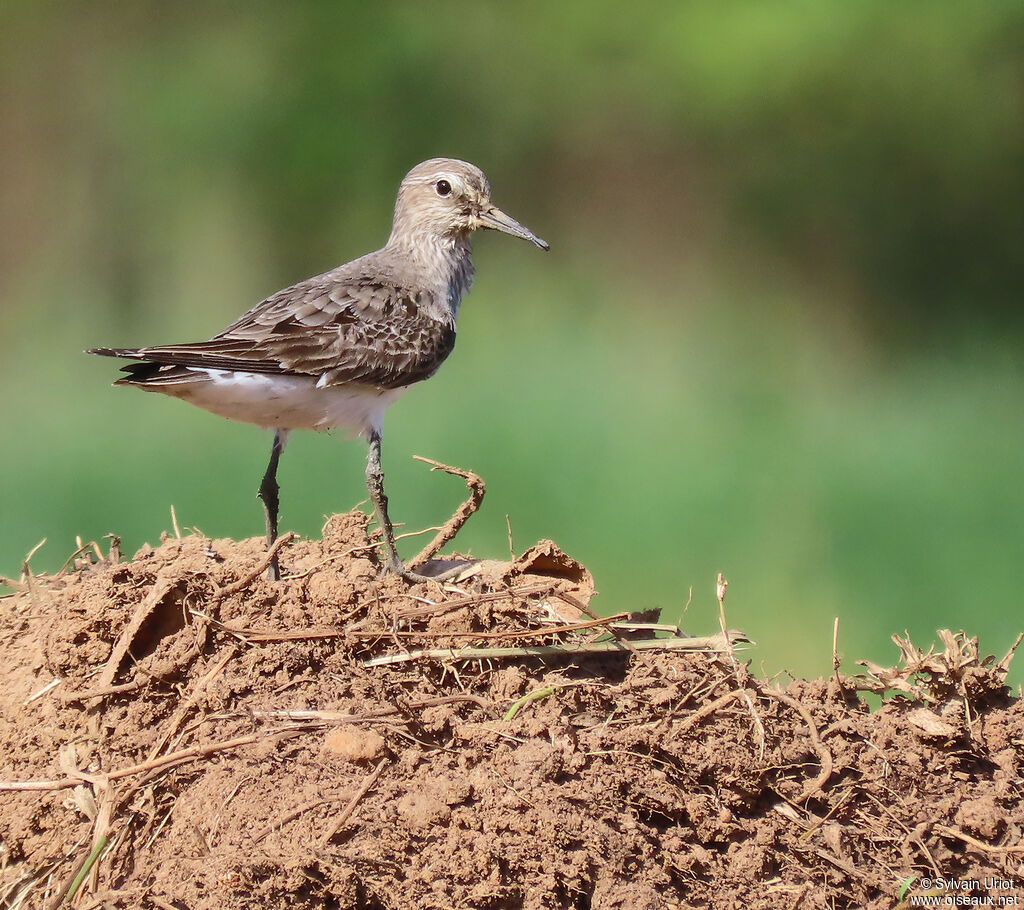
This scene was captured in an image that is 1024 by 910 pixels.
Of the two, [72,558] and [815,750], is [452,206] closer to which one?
[72,558]

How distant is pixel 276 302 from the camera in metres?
5.48

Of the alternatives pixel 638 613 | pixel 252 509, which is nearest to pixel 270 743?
pixel 638 613

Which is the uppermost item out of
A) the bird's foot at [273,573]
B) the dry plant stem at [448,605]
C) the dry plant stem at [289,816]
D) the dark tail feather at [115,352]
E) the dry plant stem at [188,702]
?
the dark tail feather at [115,352]

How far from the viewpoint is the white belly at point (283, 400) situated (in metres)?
5.00

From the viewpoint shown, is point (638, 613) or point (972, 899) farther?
point (638, 613)

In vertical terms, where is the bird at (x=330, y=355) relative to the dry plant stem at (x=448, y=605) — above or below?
above

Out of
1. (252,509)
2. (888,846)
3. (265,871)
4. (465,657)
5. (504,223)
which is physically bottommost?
(265,871)

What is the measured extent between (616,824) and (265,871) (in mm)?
796

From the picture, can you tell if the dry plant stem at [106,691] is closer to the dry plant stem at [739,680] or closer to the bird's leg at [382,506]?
the bird's leg at [382,506]

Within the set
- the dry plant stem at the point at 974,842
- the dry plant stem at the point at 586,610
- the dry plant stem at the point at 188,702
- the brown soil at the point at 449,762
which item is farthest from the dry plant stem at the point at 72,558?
the dry plant stem at the point at 974,842

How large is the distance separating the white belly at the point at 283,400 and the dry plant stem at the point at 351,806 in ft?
7.07

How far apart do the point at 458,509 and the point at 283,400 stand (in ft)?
3.66

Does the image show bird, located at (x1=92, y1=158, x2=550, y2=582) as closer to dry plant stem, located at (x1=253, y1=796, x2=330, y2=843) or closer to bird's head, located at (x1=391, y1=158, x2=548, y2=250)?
bird's head, located at (x1=391, y1=158, x2=548, y2=250)

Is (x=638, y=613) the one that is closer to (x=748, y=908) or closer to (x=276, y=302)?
(x=748, y=908)
